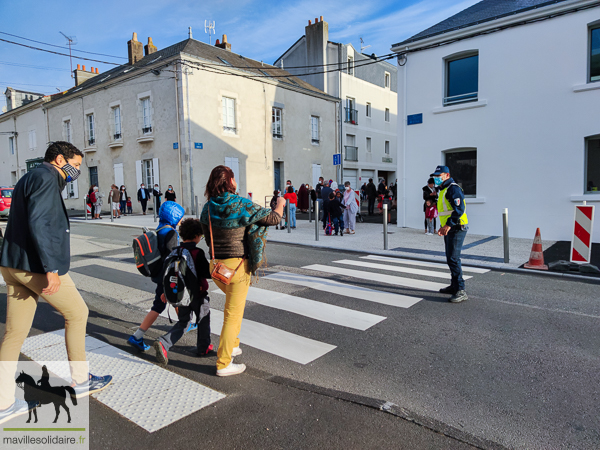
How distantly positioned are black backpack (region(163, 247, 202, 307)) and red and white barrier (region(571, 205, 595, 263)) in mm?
7267

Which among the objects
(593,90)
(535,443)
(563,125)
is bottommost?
(535,443)

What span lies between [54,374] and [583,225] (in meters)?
8.40

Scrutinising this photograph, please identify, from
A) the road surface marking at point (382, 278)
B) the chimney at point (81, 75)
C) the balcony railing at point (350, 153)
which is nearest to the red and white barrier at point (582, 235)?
the road surface marking at point (382, 278)

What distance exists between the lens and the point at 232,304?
130 inches

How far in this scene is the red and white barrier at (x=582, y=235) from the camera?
751 cm

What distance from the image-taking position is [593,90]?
34.9 ft

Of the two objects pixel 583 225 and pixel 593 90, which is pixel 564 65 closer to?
pixel 593 90

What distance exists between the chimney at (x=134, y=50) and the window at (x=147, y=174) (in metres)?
7.36

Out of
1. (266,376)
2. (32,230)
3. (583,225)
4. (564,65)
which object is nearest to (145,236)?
(32,230)

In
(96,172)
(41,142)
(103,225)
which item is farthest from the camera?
(41,142)

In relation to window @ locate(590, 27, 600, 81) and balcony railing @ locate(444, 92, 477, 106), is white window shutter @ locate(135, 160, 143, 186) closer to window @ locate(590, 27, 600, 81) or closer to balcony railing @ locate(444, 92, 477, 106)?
balcony railing @ locate(444, 92, 477, 106)

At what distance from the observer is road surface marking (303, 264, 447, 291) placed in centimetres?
641

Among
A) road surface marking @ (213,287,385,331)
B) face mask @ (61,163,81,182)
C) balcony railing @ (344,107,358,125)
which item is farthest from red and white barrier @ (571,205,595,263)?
balcony railing @ (344,107,358,125)

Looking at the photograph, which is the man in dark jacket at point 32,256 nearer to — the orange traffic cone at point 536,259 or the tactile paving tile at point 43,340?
the tactile paving tile at point 43,340
